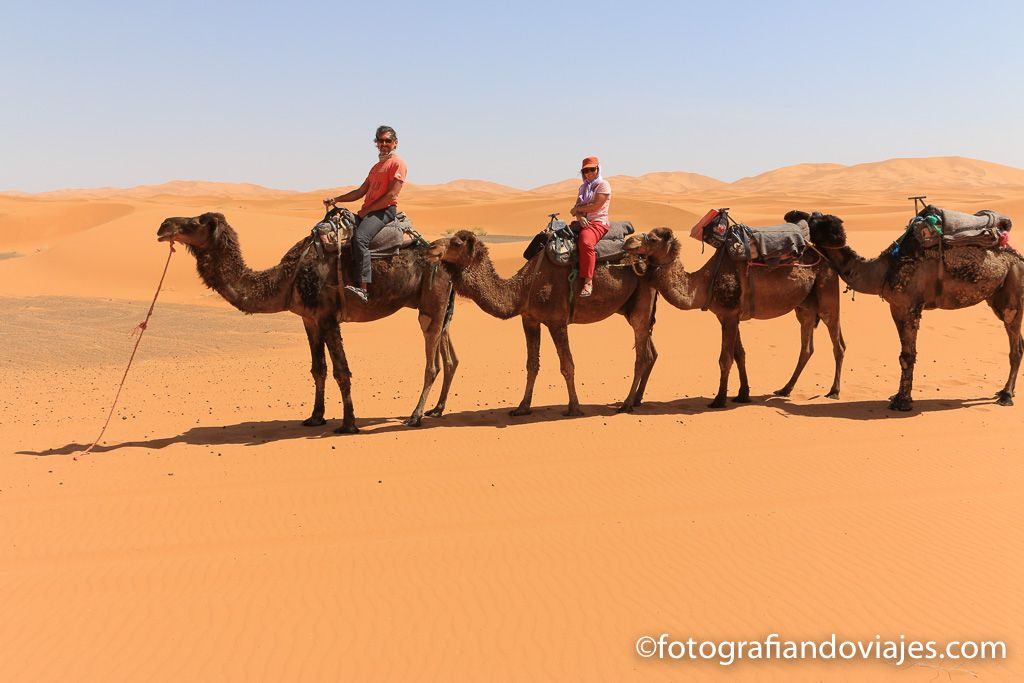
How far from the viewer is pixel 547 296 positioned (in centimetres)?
1019

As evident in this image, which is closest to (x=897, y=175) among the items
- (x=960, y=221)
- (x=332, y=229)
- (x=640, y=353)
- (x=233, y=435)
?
(x=960, y=221)

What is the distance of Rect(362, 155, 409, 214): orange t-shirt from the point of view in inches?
376

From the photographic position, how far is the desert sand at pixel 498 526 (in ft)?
15.9

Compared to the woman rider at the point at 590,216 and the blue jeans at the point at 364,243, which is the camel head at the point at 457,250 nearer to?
the blue jeans at the point at 364,243

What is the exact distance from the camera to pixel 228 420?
10.7 m

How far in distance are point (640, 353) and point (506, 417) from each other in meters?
2.02

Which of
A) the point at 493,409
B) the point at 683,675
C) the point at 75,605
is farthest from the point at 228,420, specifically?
the point at 683,675

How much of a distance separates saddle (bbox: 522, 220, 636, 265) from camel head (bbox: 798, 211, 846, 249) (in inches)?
105

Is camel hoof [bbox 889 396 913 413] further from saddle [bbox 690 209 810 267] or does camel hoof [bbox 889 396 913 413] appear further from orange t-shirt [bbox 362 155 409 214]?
orange t-shirt [bbox 362 155 409 214]

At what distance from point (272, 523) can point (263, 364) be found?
30.9 ft

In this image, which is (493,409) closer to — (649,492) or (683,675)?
(649,492)

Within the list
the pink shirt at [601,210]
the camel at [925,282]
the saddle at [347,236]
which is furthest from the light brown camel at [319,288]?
the camel at [925,282]

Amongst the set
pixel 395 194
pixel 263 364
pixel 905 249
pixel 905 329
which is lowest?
pixel 263 364

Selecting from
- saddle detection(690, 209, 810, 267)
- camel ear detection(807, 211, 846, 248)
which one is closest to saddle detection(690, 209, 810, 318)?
saddle detection(690, 209, 810, 267)
